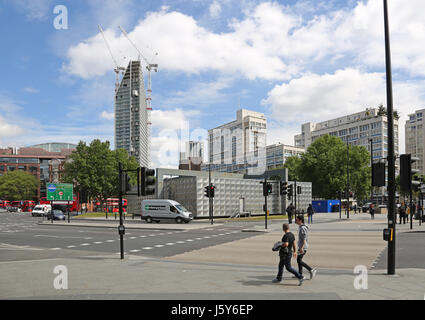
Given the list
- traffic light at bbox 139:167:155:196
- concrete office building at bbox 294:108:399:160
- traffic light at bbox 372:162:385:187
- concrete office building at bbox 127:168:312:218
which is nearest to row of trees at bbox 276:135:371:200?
concrete office building at bbox 127:168:312:218

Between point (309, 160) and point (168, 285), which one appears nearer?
point (168, 285)

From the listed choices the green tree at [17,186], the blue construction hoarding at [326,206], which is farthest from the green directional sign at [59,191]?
the green tree at [17,186]

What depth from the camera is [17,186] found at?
120688 millimetres

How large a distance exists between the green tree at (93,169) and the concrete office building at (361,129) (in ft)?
221

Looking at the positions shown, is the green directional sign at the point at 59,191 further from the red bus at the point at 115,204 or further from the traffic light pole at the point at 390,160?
the traffic light pole at the point at 390,160

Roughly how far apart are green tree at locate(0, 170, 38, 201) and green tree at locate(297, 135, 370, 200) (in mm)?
91904

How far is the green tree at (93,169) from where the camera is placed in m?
73.3

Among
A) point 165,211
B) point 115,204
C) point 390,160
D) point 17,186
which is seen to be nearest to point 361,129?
point 115,204

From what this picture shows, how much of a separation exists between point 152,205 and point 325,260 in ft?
94.4

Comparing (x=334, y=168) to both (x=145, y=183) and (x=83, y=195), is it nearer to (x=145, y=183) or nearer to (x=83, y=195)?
(x=145, y=183)

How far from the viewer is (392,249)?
9.94 meters

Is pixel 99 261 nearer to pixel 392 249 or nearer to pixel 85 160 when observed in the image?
pixel 392 249

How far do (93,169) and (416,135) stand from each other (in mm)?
128313
